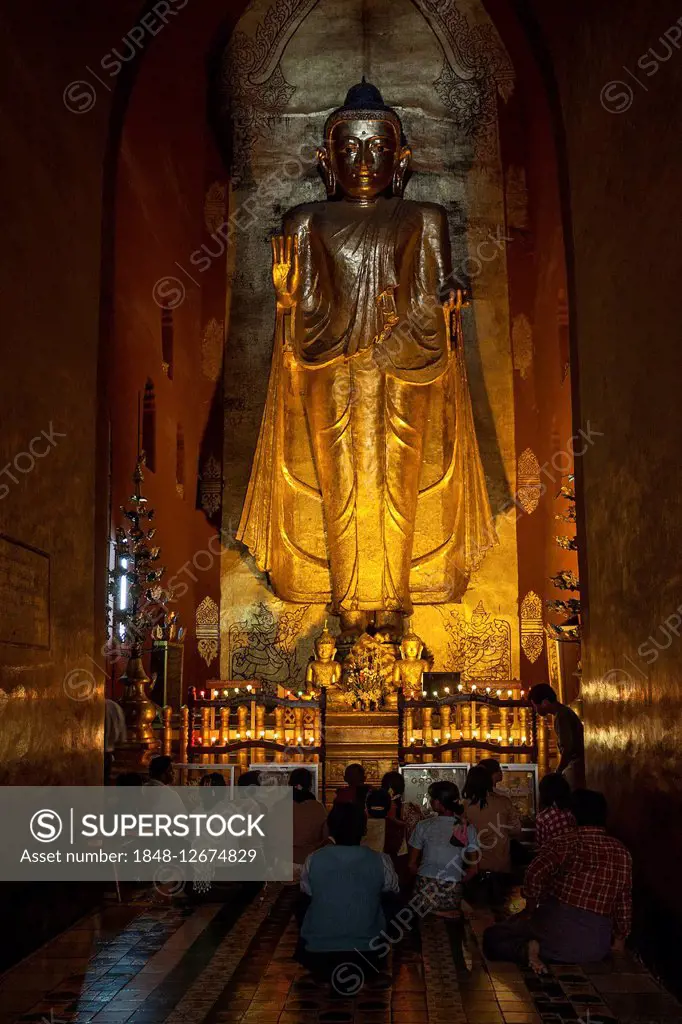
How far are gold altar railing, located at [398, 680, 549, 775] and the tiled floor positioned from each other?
2.95 m

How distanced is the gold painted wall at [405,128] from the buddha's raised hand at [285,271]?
1173 millimetres

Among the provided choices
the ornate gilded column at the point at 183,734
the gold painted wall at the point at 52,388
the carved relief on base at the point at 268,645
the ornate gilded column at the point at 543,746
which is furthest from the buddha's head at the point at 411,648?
the gold painted wall at the point at 52,388

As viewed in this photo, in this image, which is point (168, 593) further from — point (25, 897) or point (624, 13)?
point (624, 13)

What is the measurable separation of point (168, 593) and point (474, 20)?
21.3 ft

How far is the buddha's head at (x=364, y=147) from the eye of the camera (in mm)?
10102

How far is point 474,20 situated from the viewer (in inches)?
449

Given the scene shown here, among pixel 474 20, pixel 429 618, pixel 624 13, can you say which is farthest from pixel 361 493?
pixel 624 13

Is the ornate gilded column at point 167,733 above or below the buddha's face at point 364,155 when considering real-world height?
below

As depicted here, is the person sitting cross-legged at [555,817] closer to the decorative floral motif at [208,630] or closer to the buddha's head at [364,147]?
the decorative floral motif at [208,630]

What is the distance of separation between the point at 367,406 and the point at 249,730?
326 cm

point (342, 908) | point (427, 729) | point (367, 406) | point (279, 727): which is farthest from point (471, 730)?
point (342, 908)

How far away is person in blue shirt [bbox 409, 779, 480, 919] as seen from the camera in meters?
4.84

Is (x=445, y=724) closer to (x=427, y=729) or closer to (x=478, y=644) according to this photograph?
(x=427, y=729)

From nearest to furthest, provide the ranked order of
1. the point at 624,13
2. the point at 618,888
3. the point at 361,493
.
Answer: the point at 618,888 → the point at 624,13 → the point at 361,493
